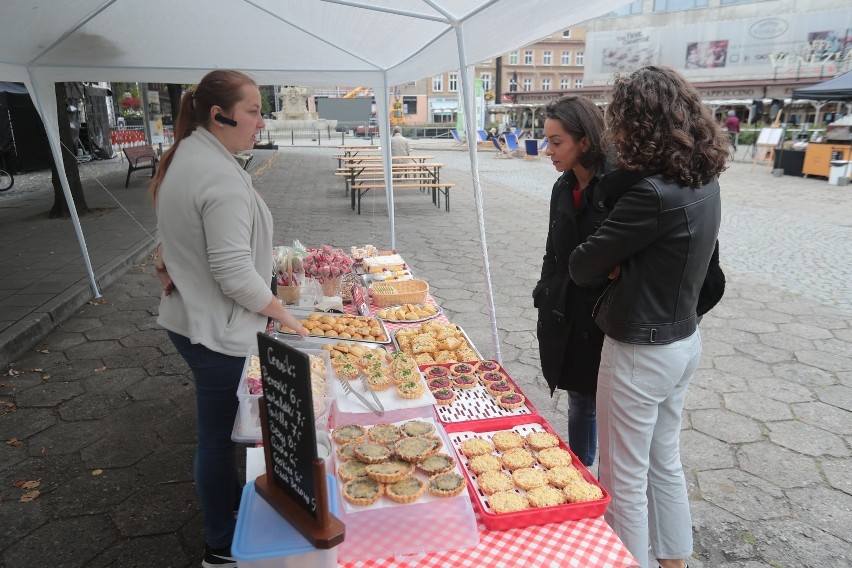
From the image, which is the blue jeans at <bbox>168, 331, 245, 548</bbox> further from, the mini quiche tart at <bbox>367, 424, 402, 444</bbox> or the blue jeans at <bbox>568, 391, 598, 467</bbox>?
the blue jeans at <bbox>568, 391, 598, 467</bbox>

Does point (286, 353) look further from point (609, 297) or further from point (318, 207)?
point (318, 207)

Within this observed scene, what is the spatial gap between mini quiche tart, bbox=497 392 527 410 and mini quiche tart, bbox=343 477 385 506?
77 cm

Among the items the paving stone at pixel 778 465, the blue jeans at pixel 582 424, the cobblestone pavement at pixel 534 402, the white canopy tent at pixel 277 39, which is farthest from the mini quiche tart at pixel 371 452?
the paving stone at pixel 778 465

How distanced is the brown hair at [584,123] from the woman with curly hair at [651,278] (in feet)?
1.04

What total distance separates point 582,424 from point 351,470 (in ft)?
4.86

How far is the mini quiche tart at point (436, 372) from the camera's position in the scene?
91.9 inches

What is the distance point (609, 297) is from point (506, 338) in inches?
119

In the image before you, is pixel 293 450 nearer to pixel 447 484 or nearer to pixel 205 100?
pixel 447 484

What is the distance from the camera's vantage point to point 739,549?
97.8 inches

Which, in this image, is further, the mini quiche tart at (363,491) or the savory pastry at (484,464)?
the savory pastry at (484,464)

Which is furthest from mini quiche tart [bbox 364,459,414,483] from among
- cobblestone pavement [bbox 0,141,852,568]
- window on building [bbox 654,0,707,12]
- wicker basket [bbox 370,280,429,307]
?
window on building [bbox 654,0,707,12]

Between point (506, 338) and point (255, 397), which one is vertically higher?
point (255, 397)

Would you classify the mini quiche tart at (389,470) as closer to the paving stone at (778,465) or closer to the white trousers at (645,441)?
the white trousers at (645,441)

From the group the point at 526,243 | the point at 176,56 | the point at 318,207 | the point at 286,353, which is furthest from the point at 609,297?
the point at 318,207
